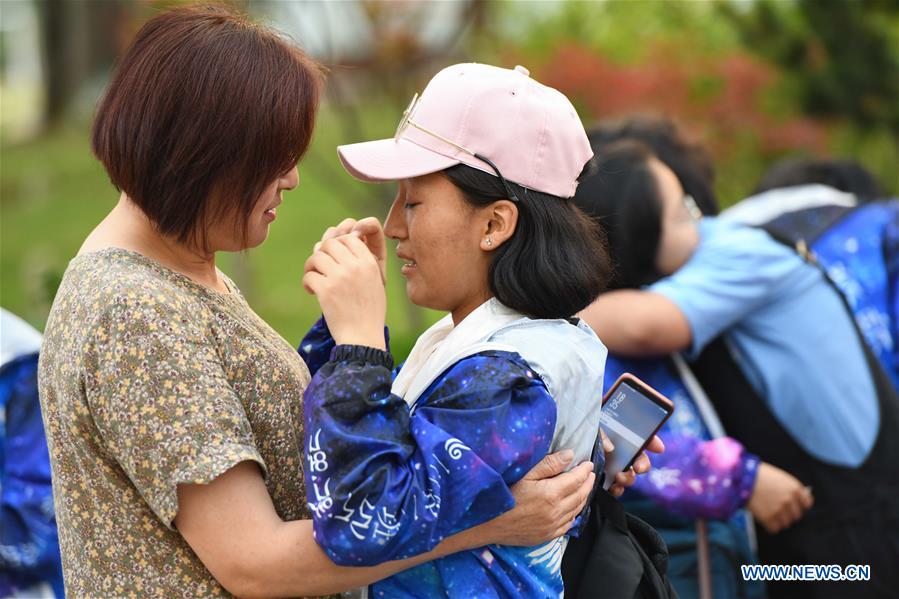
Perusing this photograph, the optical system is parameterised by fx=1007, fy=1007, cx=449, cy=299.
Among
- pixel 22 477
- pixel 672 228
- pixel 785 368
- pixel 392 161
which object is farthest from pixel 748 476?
pixel 22 477

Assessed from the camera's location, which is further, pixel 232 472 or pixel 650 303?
pixel 650 303

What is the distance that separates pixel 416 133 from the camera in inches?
76.9

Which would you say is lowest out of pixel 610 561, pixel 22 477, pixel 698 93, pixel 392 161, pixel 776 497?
pixel 698 93

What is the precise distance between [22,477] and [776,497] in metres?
2.18

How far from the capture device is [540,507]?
69.1 inches

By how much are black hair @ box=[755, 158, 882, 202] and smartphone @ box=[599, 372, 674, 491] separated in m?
2.38

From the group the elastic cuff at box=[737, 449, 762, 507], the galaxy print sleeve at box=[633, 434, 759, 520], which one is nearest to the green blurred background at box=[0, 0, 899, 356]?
the galaxy print sleeve at box=[633, 434, 759, 520]

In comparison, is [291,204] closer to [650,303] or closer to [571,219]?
[650,303]

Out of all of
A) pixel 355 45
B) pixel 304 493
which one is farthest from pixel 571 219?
pixel 355 45

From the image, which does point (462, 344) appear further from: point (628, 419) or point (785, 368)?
point (785, 368)

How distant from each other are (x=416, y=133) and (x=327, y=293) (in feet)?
1.29

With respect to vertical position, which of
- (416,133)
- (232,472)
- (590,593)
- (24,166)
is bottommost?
(24,166)

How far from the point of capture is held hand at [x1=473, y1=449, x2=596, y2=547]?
1.75 metres

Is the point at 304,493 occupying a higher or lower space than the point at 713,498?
higher
